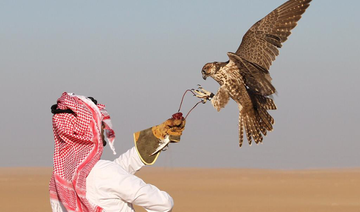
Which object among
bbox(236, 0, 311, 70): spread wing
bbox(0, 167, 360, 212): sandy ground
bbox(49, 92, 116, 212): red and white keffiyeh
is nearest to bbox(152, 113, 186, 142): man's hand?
bbox(49, 92, 116, 212): red and white keffiyeh

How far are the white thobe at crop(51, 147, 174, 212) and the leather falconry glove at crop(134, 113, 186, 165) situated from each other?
37cm

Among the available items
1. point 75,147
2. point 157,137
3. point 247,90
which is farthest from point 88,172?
point 247,90

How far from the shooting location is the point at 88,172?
10.4ft

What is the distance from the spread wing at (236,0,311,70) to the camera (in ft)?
21.4

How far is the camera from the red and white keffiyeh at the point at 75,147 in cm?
318

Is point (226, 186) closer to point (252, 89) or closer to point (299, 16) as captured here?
point (299, 16)

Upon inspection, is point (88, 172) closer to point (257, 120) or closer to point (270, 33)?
point (257, 120)

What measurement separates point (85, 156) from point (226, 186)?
15832mm

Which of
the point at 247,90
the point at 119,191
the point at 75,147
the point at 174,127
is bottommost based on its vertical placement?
the point at 119,191

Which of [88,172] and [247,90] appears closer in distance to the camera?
[88,172]

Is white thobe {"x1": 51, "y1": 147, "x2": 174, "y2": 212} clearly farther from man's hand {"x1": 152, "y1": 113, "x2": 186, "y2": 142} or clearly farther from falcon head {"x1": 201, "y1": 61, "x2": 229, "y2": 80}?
falcon head {"x1": 201, "y1": 61, "x2": 229, "y2": 80}

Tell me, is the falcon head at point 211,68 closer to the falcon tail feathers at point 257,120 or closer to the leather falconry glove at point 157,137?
the falcon tail feathers at point 257,120

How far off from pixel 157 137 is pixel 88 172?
531 millimetres

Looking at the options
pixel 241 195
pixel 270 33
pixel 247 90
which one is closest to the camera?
pixel 247 90
